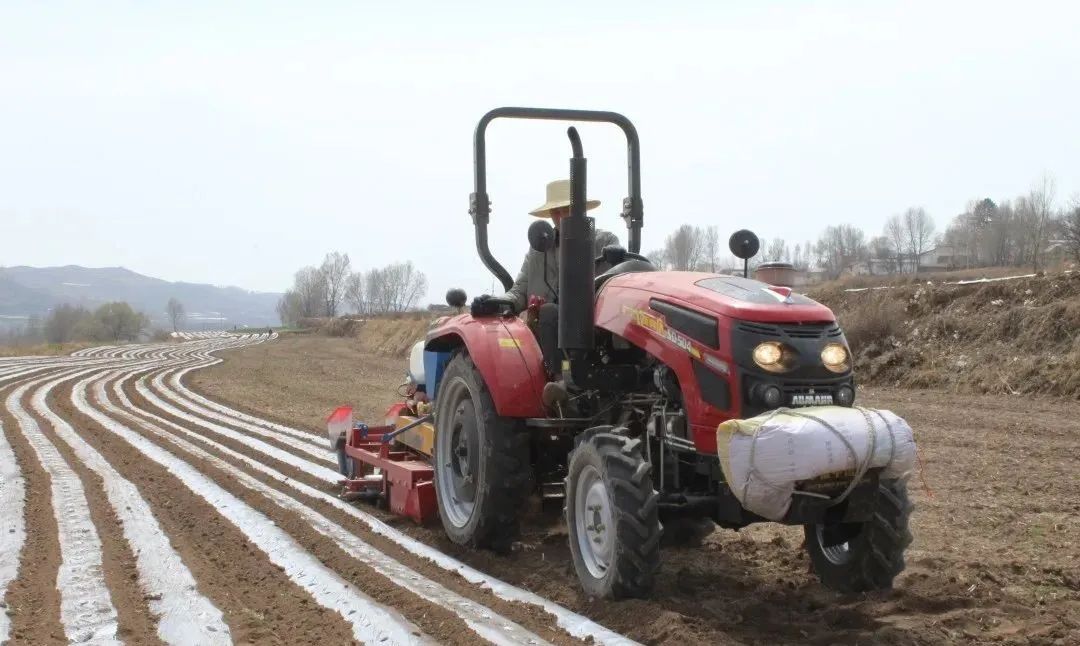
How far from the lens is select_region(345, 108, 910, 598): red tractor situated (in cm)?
386

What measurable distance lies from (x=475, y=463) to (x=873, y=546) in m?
2.20

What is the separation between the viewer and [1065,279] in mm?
15180

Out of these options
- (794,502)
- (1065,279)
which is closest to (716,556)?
(794,502)

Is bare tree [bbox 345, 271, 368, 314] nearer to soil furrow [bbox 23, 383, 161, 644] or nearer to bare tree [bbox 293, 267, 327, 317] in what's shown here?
bare tree [bbox 293, 267, 327, 317]

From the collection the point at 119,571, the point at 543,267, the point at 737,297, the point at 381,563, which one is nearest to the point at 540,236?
the point at 543,267

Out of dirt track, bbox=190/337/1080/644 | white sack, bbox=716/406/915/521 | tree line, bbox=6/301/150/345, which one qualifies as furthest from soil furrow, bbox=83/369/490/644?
tree line, bbox=6/301/150/345

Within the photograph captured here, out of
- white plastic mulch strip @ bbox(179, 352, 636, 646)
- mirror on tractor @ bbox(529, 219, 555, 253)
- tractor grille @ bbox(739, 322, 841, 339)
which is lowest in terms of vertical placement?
white plastic mulch strip @ bbox(179, 352, 636, 646)

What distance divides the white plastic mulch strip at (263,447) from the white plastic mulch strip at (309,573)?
2.94 ft

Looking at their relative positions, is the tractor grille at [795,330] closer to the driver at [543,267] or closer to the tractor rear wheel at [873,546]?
the tractor rear wheel at [873,546]

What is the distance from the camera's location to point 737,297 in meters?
4.03

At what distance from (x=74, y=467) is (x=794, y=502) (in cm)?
733

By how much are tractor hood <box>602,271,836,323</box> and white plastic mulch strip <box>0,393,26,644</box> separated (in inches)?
122

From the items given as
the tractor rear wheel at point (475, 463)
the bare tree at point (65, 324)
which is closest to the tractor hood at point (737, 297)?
the tractor rear wheel at point (475, 463)

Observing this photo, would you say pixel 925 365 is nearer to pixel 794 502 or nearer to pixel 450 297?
pixel 450 297
